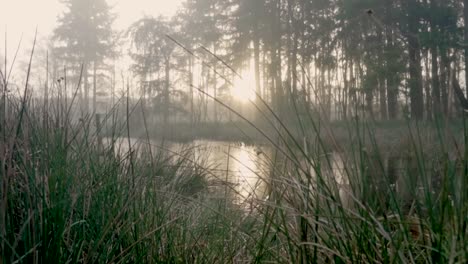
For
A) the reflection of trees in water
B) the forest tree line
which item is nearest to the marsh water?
the reflection of trees in water

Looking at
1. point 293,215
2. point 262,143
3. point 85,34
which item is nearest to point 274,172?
point 293,215

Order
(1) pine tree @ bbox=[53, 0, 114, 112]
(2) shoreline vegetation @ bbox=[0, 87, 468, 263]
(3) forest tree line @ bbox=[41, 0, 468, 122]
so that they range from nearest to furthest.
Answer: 1. (2) shoreline vegetation @ bbox=[0, 87, 468, 263]
2. (3) forest tree line @ bbox=[41, 0, 468, 122]
3. (1) pine tree @ bbox=[53, 0, 114, 112]

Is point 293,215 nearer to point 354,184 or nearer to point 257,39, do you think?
point 354,184

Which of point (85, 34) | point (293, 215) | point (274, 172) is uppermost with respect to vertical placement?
point (85, 34)

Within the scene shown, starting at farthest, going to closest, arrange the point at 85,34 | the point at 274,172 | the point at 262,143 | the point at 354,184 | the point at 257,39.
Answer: the point at 85,34 < the point at 257,39 < the point at 262,143 < the point at 274,172 < the point at 354,184

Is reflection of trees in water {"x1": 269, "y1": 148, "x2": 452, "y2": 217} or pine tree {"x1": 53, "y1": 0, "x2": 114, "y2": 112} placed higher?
pine tree {"x1": 53, "y1": 0, "x2": 114, "y2": 112}

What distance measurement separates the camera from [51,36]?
28.3 m

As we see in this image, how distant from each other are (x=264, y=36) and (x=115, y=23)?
1489cm

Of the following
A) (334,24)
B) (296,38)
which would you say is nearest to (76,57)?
(296,38)

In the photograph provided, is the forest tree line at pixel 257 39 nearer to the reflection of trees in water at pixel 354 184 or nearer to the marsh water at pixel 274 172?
the marsh water at pixel 274 172

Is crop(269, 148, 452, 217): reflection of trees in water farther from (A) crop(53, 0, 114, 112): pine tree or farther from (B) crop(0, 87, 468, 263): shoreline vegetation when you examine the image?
(A) crop(53, 0, 114, 112): pine tree

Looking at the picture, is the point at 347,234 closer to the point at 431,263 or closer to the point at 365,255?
the point at 365,255

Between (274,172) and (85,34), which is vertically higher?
(85,34)

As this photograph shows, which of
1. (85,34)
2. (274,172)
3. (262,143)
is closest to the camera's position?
(274,172)
